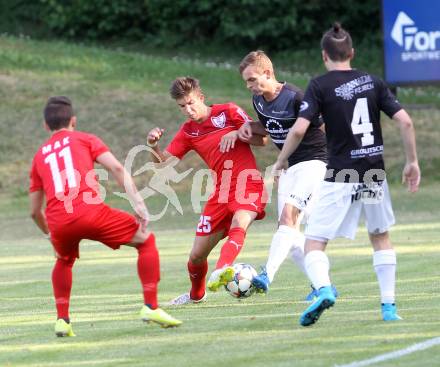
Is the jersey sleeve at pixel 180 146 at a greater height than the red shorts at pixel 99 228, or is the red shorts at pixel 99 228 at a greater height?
the jersey sleeve at pixel 180 146

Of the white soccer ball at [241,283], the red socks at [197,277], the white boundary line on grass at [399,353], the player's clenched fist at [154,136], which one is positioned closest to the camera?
the white boundary line on grass at [399,353]

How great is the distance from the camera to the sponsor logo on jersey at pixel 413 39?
2861cm

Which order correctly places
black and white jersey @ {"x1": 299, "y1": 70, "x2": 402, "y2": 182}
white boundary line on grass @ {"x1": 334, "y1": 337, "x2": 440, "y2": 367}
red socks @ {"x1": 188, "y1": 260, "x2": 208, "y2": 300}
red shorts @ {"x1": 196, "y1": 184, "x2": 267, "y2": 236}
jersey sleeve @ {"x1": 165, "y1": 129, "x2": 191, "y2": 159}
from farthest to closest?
jersey sleeve @ {"x1": 165, "y1": 129, "x2": 191, "y2": 159} → red socks @ {"x1": 188, "y1": 260, "x2": 208, "y2": 300} → red shorts @ {"x1": 196, "y1": 184, "x2": 267, "y2": 236} → black and white jersey @ {"x1": 299, "y1": 70, "x2": 402, "y2": 182} → white boundary line on grass @ {"x1": 334, "y1": 337, "x2": 440, "y2": 367}

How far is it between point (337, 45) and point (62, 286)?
2.66 m

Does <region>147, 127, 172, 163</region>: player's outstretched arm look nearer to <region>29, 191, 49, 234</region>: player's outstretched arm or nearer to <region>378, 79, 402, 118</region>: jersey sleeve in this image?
<region>29, 191, 49, 234</region>: player's outstretched arm

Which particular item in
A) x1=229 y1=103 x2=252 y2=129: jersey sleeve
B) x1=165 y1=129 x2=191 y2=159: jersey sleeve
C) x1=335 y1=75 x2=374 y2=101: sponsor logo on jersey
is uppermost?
x1=335 y1=75 x2=374 y2=101: sponsor logo on jersey

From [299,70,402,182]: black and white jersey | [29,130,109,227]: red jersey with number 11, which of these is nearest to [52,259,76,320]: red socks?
[29,130,109,227]: red jersey with number 11

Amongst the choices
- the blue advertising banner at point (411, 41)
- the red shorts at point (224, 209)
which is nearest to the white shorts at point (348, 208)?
the red shorts at point (224, 209)

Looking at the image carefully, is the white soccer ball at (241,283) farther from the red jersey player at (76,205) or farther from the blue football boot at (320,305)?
the blue football boot at (320,305)

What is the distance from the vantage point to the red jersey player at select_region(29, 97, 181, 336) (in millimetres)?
9328

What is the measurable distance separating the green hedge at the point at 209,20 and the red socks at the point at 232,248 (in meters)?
33.8

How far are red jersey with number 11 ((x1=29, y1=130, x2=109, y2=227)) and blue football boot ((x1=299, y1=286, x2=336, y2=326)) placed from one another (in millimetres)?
1686

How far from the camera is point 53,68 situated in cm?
3875

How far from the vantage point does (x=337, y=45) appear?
30.5 feet
